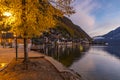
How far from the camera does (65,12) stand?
22766 mm

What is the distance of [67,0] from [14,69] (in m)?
6.57

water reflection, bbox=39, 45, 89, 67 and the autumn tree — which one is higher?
the autumn tree

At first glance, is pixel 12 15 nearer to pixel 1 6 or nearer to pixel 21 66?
pixel 1 6

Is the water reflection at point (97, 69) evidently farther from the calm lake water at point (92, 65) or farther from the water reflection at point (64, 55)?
the water reflection at point (64, 55)

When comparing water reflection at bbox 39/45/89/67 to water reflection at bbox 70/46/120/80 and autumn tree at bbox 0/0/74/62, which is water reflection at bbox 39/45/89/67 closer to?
water reflection at bbox 70/46/120/80

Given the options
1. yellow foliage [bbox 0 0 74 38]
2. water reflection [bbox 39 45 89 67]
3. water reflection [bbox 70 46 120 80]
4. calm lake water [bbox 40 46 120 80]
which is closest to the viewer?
yellow foliage [bbox 0 0 74 38]

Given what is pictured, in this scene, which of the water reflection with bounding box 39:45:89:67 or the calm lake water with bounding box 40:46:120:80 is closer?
the calm lake water with bounding box 40:46:120:80

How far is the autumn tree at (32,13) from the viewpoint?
2122cm

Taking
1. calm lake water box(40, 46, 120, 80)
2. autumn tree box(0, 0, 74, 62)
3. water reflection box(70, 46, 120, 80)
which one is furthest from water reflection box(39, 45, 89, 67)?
autumn tree box(0, 0, 74, 62)

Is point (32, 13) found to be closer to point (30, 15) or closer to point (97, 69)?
point (30, 15)

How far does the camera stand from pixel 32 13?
2106 centimetres

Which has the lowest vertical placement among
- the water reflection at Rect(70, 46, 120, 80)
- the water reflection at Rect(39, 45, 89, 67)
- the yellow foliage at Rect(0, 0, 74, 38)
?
the water reflection at Rect(70, 46, 120, 80)

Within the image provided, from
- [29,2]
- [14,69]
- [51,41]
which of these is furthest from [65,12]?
[51,41]

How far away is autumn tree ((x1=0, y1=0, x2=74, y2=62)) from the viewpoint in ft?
69.6
